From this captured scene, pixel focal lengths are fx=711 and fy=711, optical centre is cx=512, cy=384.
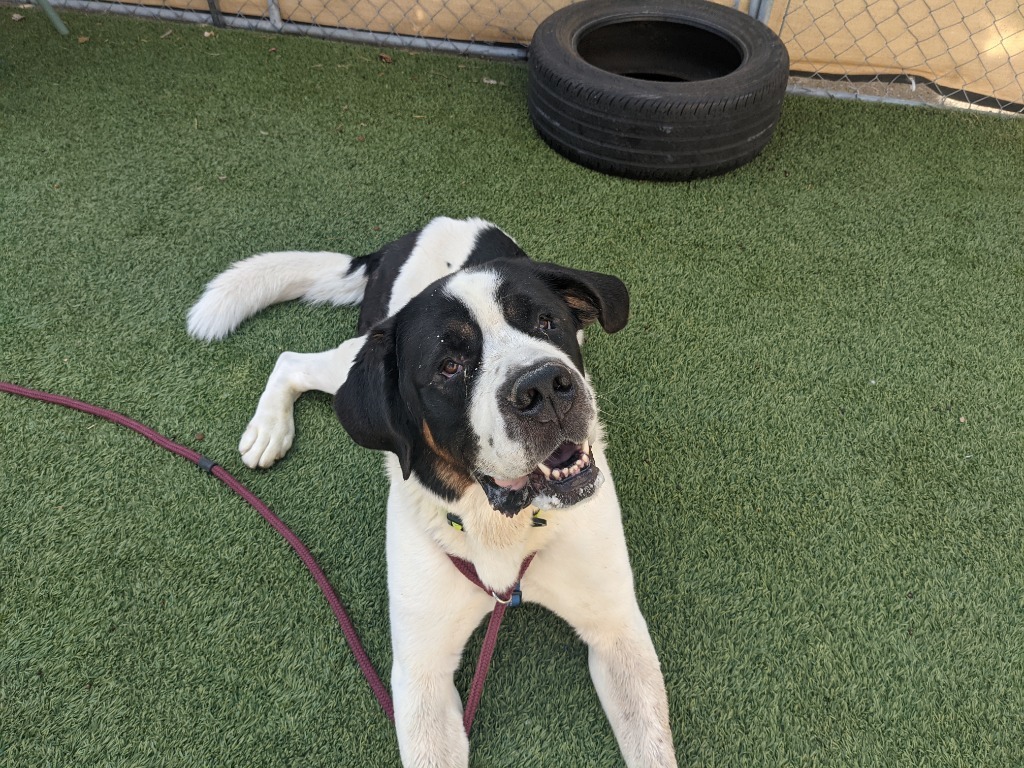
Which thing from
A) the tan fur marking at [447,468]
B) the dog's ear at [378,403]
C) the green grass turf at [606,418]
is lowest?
the green grass turf at [606,418]

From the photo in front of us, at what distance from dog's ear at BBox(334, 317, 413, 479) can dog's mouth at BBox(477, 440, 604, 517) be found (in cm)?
24

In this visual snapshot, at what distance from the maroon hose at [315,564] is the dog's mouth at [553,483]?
34 cm

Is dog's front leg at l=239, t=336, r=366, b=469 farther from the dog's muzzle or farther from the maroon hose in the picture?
the dog's muzzle

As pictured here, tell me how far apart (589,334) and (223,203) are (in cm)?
211

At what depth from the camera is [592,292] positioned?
1.99 m

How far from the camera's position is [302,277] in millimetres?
3113

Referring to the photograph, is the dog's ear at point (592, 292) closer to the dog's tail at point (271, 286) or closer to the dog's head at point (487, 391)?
the dog's head at point (487, 391)

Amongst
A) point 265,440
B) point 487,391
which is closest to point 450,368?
point 487,391

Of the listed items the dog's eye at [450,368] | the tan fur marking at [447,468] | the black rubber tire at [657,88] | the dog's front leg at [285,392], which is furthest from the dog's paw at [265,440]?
the black rubber tire at [657,88]

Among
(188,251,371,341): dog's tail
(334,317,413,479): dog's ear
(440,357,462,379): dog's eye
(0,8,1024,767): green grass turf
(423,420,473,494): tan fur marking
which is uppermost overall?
(440,357,462,379): dog's eye

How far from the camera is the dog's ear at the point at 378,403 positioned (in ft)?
5.88

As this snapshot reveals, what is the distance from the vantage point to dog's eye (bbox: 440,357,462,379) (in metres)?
1.74

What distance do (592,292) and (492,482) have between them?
2.04 ft

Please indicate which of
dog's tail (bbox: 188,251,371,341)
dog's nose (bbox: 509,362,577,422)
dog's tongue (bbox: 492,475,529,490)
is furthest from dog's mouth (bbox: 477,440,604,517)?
dog's tail (bbox: 188,251,371,341)
